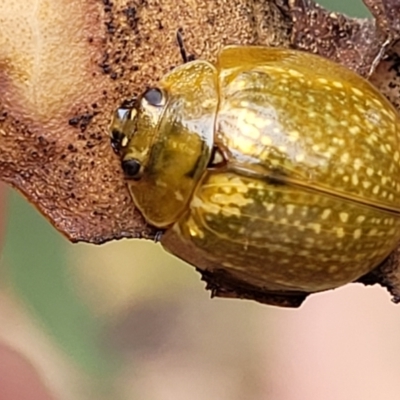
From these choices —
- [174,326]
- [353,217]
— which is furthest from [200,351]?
[353,217]

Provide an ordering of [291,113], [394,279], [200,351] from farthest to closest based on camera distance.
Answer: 1. [200,351]
2. [394,279]
3. [291,113]

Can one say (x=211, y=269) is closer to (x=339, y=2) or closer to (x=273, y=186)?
(x=273, y=186)

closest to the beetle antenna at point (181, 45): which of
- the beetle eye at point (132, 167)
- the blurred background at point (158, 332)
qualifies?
the beetle eye at point (132, 167)

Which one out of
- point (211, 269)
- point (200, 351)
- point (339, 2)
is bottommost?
point (200, 351)

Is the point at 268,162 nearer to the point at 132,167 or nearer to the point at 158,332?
the point at 132,167

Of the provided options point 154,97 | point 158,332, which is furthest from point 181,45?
point 158,332

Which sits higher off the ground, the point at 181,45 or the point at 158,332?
the point at 181,45

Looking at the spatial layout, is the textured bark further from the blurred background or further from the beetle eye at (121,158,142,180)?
the blurred background
